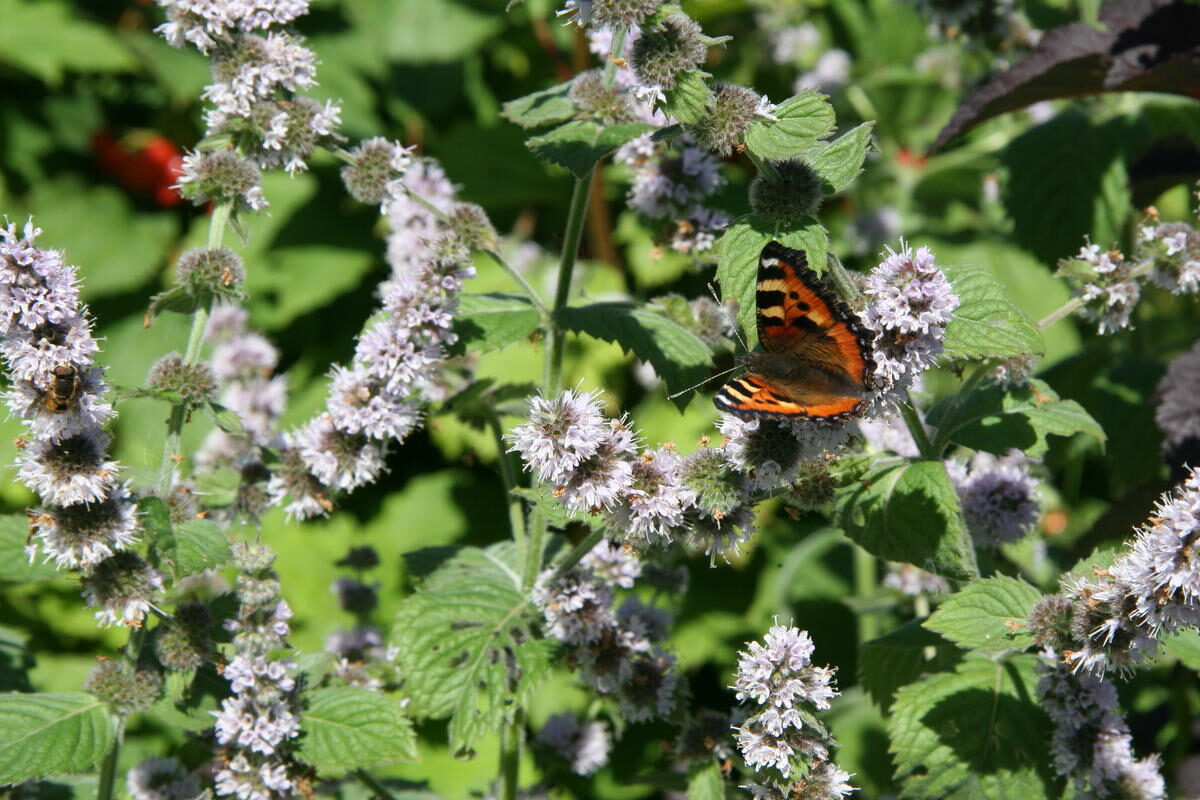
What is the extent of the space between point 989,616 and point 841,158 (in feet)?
3.02

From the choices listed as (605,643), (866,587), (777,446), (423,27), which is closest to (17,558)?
(605,643)

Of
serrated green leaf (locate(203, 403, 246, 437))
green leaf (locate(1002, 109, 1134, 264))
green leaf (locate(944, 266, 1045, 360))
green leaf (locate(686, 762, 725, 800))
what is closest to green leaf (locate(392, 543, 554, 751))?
green leaf (locate(686, 762, 725, 800))

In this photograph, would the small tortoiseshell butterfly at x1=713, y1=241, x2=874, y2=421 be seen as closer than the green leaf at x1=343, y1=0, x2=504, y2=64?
Yes

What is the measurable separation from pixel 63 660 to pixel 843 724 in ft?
11.1

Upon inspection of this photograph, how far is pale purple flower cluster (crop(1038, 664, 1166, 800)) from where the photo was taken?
7.16 feet

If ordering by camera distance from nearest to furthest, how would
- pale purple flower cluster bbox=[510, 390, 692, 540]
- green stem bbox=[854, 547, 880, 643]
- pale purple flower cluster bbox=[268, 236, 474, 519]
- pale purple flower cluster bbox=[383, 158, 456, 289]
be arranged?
pale purple flower cluster bbox=[510, 390, 692, 540]
pale purple flower cluster bbox=[268, 236, 474, 519]
pale purple flower cluster bbox=[383, 158, 456, 289]
green stem bbox=[854, 547, 880, 643]

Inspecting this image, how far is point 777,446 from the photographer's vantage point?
1.95 m

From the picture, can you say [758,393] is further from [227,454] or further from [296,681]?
[227,454]

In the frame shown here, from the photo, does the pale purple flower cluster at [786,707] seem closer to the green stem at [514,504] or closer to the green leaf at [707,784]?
the green leaf at [707,784]

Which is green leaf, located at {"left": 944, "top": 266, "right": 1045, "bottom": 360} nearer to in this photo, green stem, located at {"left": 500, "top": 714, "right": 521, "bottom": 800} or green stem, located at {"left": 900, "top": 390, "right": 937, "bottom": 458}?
green stem, located at {"left": 900, "top": 390, "right": 937, "bottom": 458}

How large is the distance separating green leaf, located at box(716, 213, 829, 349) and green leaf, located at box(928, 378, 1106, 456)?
1.96ft

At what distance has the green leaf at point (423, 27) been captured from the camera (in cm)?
596

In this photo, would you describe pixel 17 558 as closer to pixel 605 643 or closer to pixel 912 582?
pixel 605 643

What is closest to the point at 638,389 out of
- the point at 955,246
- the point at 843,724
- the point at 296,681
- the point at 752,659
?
the point at 955,246
